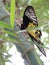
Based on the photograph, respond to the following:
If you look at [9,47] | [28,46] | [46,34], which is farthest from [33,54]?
[46,34]

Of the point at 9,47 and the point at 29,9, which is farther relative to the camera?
the point at 9,47

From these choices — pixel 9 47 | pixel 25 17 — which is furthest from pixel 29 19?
pixel 9 47

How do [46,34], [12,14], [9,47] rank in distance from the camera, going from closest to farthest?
1. [12,14]
2. [9,47]
3. [46,34]

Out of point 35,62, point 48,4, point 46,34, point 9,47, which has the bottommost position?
point 35,62

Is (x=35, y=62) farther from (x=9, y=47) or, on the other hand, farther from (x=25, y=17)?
(x=9, y=47)

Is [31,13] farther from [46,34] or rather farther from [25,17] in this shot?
[46,34]

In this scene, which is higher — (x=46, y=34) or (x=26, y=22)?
(x=46, y=34)

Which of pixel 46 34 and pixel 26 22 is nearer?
pixel 26 22

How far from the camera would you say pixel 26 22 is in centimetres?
42

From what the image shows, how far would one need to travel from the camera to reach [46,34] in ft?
3.47

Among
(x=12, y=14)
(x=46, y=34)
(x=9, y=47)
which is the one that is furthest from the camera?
(x=46, y=34)

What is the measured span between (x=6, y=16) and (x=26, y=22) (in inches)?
1.7

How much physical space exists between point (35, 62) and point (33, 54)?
3 centimetres

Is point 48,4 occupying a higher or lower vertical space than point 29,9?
higher
